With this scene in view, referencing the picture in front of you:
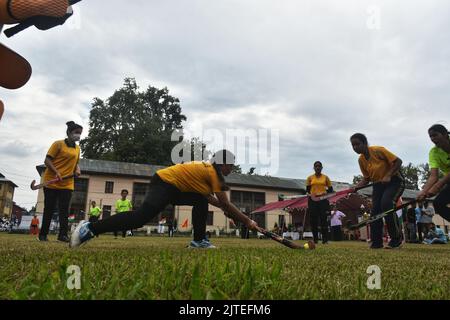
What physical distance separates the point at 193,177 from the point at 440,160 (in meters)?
4.00

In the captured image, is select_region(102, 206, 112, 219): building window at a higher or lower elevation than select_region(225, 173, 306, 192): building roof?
lower

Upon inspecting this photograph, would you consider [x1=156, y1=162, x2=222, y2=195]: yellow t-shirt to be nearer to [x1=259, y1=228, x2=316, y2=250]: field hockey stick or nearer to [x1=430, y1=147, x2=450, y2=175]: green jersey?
[x1=259, y1=228, x2=316, y2=250]: field hockey stick

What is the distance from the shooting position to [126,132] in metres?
49.7

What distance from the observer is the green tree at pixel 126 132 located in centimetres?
4938

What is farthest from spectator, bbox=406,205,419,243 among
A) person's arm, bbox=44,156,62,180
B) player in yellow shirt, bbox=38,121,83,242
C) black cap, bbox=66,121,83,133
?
person's arm, bbox=44,156,62,180

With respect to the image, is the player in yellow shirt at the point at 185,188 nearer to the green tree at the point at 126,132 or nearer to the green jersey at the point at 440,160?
the green jersey at the point at 440,160

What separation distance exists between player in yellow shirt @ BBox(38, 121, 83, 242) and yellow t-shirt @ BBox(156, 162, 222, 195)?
259 centimetres

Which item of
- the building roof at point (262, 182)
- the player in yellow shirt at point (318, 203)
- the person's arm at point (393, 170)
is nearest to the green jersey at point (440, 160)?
the person's arm at point (393, 170)

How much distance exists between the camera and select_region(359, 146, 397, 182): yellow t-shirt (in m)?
6.54

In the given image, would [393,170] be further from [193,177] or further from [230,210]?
[193,177]

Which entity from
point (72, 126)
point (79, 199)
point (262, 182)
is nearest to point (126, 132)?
point (79, 199)

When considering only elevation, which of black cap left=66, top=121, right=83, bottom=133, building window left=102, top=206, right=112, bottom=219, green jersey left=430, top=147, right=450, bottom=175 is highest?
building window left=102, top=206, right=112, bottom=219

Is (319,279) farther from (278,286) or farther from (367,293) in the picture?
(278,286)
